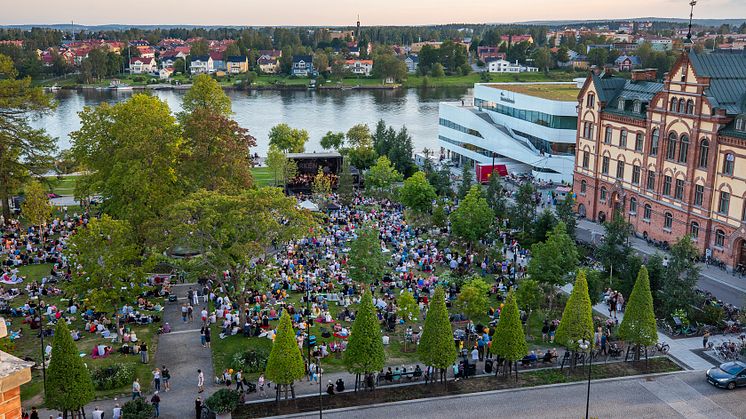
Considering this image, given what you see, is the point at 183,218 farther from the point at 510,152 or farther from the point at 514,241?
the point at 510,152

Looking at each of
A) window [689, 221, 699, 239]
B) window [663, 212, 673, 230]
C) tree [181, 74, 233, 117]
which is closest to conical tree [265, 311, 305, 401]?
window [689, 221, 699, 239]

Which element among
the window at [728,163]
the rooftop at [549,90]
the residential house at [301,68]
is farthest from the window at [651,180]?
the residential house at [301,68]

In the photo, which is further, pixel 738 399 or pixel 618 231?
pixel 618 231

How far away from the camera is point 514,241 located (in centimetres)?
4981

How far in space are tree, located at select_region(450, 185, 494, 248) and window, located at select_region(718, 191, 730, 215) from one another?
45.7 feet

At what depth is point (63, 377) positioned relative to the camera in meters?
24.1

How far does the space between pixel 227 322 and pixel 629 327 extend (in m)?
17.9

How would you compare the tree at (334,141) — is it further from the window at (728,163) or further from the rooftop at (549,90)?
the window at (728,163)

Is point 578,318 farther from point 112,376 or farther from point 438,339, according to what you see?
point 112,376

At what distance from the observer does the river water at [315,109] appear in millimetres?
111375

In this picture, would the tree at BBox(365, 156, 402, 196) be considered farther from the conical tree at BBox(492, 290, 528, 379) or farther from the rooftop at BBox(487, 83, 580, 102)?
the conical tree at BBox(492, 290, 528, 379)

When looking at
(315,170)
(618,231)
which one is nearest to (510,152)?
(315,170)

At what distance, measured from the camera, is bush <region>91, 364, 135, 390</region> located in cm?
2800

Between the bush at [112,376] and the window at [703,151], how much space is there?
35897 millimetres
